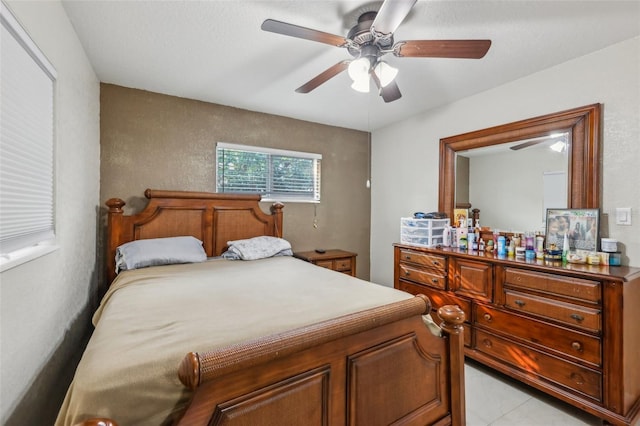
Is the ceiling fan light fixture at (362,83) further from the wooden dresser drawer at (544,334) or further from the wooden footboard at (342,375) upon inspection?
the wooden dresser drawer at (544,334)

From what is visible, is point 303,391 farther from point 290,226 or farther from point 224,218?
point 290,226

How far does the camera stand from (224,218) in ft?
9.93

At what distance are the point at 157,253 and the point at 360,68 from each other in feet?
6.84

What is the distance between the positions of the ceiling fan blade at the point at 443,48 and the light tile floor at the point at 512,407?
2176mm

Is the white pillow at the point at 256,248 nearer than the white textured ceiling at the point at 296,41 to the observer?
No

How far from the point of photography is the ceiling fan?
1.39 m

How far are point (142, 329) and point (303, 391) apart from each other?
69 centimetres

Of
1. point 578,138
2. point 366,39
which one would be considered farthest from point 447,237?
point 366,39

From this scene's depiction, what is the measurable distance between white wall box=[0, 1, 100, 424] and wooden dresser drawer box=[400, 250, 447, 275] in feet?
8.92

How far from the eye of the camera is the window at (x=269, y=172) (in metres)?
3.17

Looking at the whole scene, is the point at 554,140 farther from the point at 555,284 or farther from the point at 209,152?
the point at 209,152

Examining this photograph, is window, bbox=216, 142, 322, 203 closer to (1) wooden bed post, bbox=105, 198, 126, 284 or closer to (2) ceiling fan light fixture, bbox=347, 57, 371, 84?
(1) wooden bed post, bbox=105, 198, 126, 284

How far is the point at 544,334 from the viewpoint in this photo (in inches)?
77.1

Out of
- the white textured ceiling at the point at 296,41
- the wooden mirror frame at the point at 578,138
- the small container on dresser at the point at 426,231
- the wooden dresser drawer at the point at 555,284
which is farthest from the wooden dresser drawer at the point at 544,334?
the white textured ceiling at the point at 296,41
